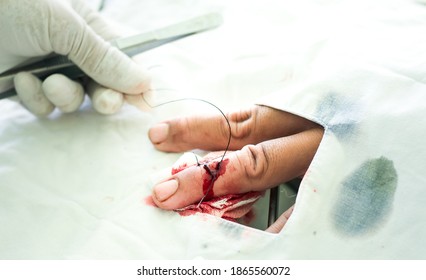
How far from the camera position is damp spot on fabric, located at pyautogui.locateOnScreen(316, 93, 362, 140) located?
0.74 m

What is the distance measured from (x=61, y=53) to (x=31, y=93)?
0.12m

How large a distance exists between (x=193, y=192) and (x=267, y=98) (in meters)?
0.28

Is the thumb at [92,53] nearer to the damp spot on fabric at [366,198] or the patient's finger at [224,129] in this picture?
the patient's finger at [224,129]

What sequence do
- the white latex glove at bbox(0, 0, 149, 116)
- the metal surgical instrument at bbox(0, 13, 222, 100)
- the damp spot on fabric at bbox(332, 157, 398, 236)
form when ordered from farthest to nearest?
the metal surgical instrument at bbox(0, 13, 222, 100), the white latex glove at bbox(0, 0, 149, 116), the damp spot on fabric at bbox(332, 157, 398, 236)

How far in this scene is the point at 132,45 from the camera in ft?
3.43

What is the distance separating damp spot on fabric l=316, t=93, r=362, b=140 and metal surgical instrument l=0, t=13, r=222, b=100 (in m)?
0.54

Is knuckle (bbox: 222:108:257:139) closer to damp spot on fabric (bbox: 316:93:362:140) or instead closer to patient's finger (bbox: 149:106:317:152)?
patient's finger (bbox: 149:106:317:152)

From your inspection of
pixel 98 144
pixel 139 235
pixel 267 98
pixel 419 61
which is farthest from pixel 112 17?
pixel 419 61

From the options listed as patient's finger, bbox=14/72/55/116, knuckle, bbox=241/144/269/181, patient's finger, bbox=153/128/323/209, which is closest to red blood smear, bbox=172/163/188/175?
patient's finger, bbox=153/128/323/209

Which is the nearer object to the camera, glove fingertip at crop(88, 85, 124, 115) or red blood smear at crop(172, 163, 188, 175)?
red blood smear at crop(172, 163, 188, 175)

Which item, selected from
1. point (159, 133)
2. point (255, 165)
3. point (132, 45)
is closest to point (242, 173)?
point (255, 165)

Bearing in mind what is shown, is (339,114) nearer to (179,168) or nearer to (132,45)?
Result: (179,168)

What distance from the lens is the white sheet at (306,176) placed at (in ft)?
2.26

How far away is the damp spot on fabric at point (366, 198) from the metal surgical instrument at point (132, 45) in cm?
66
